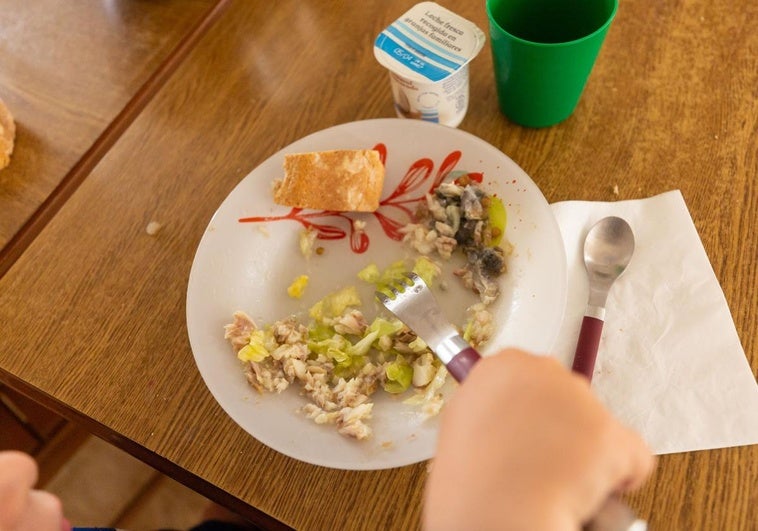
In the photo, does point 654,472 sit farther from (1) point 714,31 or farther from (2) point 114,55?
(2) point 114,55

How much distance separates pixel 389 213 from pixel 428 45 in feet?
0.73

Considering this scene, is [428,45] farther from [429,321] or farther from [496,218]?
[429,321]

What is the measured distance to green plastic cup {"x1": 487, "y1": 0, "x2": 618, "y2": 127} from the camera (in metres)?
0.76

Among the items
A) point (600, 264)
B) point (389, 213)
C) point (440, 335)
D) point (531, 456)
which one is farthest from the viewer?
point (389, 213)

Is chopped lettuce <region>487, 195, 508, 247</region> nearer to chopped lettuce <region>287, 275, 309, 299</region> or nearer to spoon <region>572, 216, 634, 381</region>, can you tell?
spoon <region>572, 216, 634, 381</region>

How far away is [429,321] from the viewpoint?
0.67 meters

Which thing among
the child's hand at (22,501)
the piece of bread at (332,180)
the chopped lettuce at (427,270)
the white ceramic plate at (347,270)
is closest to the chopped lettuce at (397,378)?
the white ceramic plate at (347,270)

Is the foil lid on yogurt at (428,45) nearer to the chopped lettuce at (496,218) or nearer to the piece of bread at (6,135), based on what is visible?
the chopped lettuce at (496,218)

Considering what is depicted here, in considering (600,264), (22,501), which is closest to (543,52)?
(600,264)

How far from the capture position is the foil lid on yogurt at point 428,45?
79 centimetres

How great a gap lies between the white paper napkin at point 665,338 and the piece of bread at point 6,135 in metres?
0.82

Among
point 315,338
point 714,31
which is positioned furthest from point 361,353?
point 714,31

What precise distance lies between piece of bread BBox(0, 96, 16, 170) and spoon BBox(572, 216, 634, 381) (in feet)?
2.82

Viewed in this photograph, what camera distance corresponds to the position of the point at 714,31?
0.92 meters
